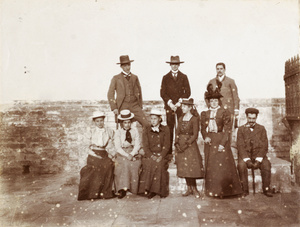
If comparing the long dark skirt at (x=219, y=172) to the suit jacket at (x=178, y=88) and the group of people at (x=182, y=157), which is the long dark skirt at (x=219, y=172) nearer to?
the group of people at (x=182, y=157)

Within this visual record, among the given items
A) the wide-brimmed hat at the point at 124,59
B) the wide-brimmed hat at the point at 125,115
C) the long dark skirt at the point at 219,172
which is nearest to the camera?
the long dark skirt at the point at 219,172

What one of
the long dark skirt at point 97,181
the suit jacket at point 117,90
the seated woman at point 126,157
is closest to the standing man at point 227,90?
the suit jacket at point 117,90

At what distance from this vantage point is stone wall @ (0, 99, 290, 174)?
761 cm

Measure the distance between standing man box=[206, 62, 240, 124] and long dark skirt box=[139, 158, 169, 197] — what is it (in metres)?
1.73

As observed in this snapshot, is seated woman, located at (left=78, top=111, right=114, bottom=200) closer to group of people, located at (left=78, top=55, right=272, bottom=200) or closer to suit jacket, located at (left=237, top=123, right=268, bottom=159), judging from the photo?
group of people, located at (left=78, top=55, right=272, bottom=200)

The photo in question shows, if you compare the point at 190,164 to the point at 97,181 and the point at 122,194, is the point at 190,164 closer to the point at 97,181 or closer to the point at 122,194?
the point at 122,194

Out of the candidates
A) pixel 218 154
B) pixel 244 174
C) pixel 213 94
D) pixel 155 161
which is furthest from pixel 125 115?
pixel 244 174

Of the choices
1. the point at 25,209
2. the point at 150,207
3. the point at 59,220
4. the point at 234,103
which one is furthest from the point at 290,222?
the point at 25,209

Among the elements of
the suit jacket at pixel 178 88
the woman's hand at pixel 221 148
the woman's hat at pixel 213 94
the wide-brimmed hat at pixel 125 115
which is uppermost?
the suit jacket at pixel 178 88

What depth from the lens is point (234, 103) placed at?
18.8 ft

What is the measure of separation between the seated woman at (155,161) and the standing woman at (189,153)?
0.78 ft

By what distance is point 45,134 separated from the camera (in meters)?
7.66

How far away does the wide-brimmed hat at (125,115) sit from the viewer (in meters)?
5.38

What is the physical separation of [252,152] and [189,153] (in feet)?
3.58
